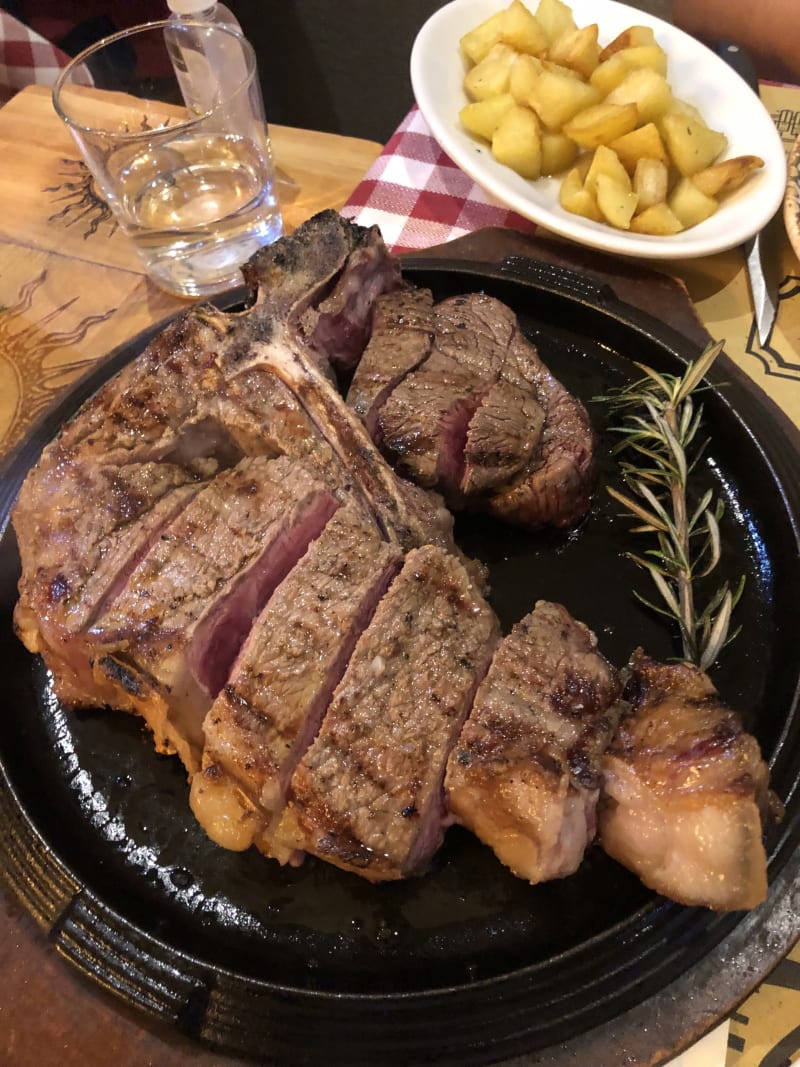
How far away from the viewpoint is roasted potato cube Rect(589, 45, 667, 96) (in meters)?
2.52

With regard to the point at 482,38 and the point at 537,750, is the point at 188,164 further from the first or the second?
the point at 537,750

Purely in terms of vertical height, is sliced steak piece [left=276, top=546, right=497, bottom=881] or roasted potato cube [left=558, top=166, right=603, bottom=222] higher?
roasted potato cube [left=558, top=166, right=603, bottom=222]

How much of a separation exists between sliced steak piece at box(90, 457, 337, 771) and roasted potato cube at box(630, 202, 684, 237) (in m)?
1.51

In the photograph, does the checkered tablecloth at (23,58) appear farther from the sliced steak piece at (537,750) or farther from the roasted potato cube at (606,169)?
the sliced steak piece at (537,750)

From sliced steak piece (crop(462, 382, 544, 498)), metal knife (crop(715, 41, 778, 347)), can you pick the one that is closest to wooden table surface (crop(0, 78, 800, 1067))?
metal knife (crop(715, 41, 778, 347))

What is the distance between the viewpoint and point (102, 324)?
2.72 meters

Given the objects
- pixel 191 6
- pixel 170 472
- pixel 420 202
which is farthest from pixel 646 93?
pixel 170 472

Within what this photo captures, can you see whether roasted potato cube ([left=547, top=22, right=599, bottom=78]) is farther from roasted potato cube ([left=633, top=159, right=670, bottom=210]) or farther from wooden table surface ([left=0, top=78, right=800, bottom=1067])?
wooden table surface ([left=0, top=78, right=800, bottom=1067])

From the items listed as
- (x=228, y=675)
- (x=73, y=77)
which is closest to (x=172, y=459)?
(x=228, y=675)

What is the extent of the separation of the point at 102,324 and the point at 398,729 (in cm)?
204

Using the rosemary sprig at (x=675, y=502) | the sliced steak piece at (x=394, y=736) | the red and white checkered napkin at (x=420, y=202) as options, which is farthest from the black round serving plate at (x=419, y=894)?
the red and white checkered napkin at (x=420, y=202)

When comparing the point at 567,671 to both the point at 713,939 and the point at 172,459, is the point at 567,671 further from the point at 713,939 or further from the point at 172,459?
the point at 172,459

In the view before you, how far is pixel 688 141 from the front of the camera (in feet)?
8.01

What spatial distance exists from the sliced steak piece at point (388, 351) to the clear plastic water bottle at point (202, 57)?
1289 mm
